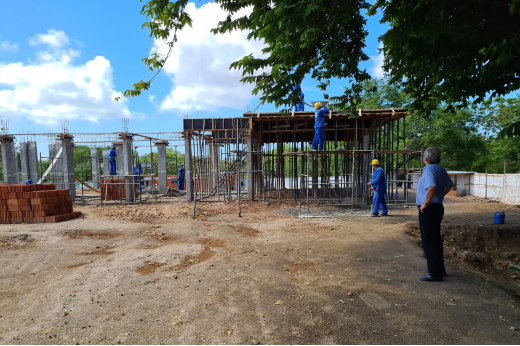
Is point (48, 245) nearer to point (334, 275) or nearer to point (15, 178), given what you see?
point (334, 275)

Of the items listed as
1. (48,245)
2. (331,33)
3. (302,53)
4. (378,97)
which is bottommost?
(48,245)

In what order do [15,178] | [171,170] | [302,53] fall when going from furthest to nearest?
[171,170], [15,178], [302,53]

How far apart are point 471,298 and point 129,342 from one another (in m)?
3.90

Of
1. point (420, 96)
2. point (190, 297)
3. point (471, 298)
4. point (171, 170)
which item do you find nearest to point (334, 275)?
point (471, 298)

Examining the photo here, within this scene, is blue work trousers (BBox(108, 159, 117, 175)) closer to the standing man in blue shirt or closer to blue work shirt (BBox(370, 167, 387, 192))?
blue work shirt (BBox(370, 167, 387, 192))

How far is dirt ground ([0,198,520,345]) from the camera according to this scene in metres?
3.06

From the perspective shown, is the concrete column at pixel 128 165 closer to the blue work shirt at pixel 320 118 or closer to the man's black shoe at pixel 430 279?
the blue work shirt at pixel 320 118

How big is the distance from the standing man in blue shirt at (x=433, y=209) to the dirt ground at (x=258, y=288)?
1.02ft

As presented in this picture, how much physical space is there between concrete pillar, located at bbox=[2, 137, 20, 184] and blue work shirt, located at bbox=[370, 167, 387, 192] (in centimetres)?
1755

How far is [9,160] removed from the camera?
16.2 m

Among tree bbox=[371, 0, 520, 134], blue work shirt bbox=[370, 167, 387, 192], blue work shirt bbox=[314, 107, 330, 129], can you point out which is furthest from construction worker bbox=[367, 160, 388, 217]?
tree bbox=[371, 0, 520, 134]

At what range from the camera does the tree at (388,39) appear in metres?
4.00

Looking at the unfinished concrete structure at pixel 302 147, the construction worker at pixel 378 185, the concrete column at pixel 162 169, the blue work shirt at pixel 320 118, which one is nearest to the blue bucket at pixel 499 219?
the construction worker at pixel 378 185

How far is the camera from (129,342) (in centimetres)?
291
